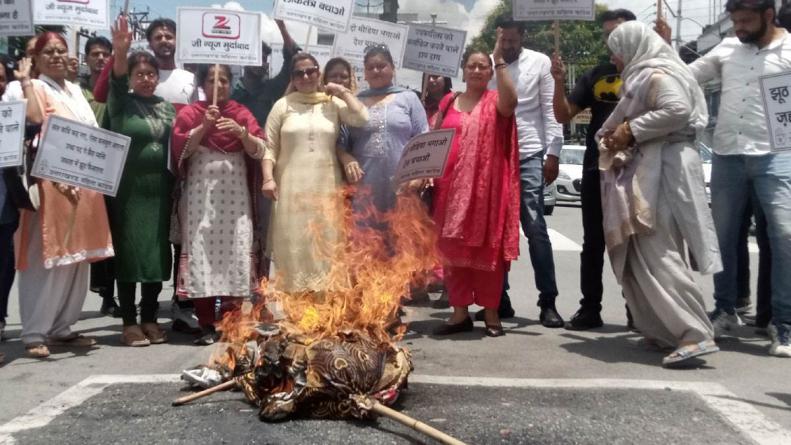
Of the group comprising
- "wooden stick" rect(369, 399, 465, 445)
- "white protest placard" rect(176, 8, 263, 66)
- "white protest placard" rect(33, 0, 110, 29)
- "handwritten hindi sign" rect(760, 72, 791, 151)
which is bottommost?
"wooden stick" rect(369, 399, 465, 445)

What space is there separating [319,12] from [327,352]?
3.99m

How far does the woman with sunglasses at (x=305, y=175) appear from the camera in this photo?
6082mm

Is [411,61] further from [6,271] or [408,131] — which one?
[6,271]

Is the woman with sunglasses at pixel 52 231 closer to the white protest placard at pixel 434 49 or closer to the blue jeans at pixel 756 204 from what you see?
the white protest placard at pixel 434 49

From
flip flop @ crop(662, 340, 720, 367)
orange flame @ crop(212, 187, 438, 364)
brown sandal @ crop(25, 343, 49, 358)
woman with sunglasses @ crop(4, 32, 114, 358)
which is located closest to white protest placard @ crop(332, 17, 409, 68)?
orange flame @ crop(212, 187, 438, 364)

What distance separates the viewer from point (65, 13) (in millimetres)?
6867

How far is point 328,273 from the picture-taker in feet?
19.9

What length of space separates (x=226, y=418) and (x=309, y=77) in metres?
2.79

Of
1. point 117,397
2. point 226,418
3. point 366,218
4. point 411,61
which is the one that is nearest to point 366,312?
→ point 226,418

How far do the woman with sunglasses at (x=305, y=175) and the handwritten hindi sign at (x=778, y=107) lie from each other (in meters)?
2.58

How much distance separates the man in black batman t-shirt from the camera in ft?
21.1

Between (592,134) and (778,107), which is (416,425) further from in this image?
(592,134)

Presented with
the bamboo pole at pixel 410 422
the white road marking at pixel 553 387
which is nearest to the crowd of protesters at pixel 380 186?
the white road marking at pixel 553 387

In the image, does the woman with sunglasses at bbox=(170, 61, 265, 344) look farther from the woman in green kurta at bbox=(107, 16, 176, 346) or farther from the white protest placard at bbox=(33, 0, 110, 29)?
the white protest placard at bbox=(33, 0, 110, 29)
